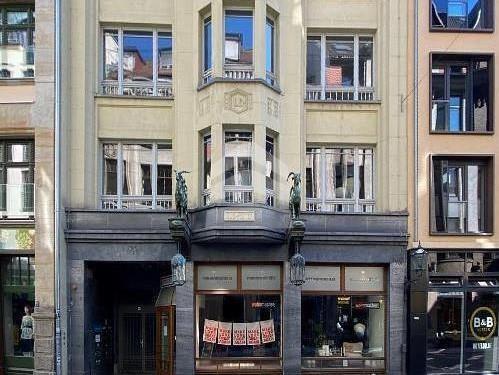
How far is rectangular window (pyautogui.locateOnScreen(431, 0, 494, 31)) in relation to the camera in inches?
656

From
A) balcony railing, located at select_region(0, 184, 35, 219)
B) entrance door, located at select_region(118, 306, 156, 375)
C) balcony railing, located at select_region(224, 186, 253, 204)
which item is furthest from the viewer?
entrance door, located at select_region(118, 306, 156, 375)

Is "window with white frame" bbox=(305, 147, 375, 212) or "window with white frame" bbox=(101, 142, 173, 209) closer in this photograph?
"window with white frame" bbox=(101, 142, 173, 209)

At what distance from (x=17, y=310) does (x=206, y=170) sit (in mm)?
6489

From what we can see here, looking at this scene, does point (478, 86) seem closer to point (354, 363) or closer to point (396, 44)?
point (396, 44)

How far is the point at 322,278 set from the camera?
639 inches

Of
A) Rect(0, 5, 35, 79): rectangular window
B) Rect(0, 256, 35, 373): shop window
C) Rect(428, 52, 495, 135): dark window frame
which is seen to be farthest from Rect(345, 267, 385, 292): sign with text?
Rect(0, 5, 35, 79): rectangular window

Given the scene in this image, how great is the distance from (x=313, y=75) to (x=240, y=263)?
18.3 feet

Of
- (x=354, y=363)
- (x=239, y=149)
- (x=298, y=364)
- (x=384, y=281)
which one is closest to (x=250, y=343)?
(x=298, y=364)

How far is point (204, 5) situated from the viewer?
15.5 metres

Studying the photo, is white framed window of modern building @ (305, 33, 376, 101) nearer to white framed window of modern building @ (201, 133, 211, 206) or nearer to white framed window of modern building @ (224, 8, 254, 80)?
white framed window of modern building @ (224, 8, 254, 80)

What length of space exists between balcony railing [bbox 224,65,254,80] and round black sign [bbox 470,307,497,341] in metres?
8.85

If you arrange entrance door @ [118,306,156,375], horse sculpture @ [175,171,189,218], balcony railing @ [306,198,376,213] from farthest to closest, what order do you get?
entrance door @ [118,306,156,375], balcony railing @ [306,198,376,213], horse sculpture @ [175,171,189,218]

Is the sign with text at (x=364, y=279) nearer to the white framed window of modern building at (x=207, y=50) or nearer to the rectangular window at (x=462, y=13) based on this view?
the white framed window of modern building at (x=207, y=50)

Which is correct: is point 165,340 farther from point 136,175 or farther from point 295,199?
point 295,199
